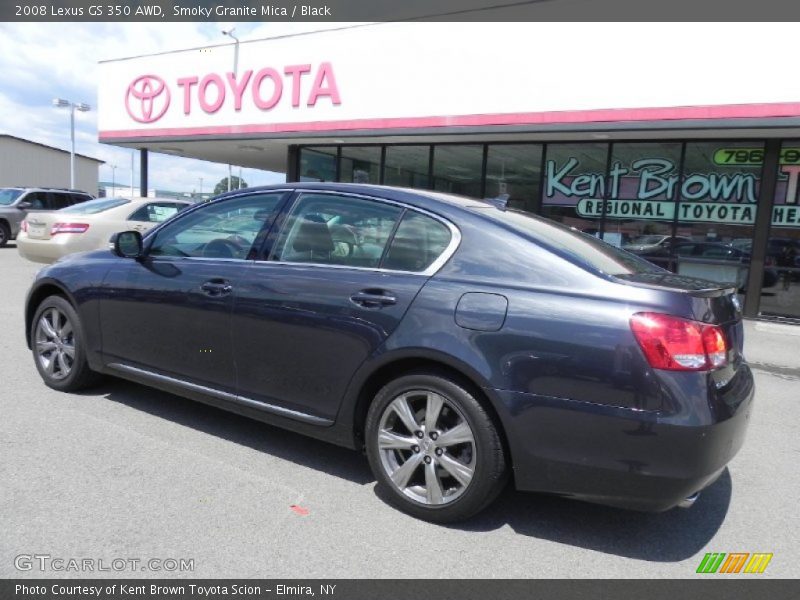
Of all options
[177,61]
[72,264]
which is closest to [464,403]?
[72,264]

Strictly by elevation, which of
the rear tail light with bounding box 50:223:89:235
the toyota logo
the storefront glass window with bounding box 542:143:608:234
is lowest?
the rear tail light with bounding box 50:223:89:235

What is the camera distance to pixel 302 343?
10.6 feet

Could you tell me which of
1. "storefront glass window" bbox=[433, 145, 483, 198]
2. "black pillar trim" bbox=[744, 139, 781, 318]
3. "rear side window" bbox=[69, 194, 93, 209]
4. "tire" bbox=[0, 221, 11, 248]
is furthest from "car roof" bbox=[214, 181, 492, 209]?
"rear side window" bbox=[69, 194, 93, 209]

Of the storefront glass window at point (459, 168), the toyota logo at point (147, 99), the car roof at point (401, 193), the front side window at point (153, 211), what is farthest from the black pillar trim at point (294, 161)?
the car roof at point (401, 193)

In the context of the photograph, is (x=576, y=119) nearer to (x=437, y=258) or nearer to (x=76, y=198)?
(x=437, y=258)

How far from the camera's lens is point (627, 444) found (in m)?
2.47

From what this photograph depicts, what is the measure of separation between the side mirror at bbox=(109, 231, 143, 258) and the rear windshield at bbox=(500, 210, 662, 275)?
8.13 ft

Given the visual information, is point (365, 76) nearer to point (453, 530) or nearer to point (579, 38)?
point (579, 38)

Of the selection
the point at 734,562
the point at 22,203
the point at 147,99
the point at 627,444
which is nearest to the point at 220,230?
the point at 627,444

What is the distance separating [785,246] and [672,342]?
32.1 feet

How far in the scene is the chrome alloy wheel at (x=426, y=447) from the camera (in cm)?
283

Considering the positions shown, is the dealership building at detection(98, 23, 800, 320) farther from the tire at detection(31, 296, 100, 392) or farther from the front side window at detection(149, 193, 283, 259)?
the tire at detection(31, 296, 100, 392)

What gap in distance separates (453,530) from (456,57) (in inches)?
408

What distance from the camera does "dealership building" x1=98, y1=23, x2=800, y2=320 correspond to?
9539 mm
